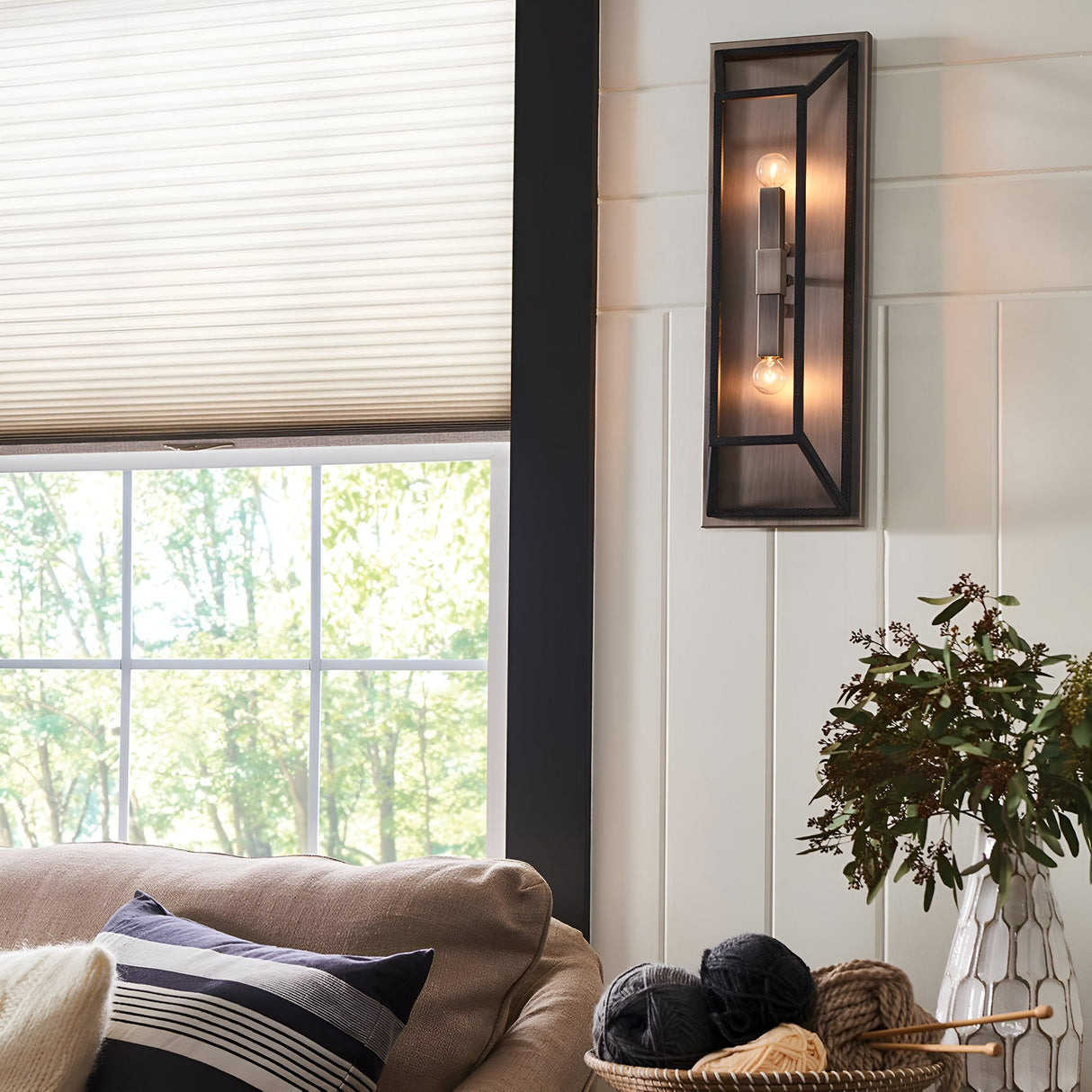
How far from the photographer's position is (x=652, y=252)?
5.59 feet

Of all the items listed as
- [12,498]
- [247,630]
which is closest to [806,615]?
[247,630]

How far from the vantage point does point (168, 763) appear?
2447 mm

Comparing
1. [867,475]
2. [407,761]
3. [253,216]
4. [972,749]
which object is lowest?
[407,761]

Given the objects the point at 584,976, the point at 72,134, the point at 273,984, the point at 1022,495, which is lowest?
the point at 584,976

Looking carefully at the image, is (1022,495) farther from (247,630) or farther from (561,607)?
(247,630)

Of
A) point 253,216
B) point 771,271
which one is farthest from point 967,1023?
point 253,216

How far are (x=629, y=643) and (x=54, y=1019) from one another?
91cm

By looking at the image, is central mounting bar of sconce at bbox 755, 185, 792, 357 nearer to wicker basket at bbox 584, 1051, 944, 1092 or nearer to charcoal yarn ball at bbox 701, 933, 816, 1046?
charcoal yarn ball at bbox 701, 933, 816, 1046

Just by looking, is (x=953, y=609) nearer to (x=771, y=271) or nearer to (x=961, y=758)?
(x=961, y=758)

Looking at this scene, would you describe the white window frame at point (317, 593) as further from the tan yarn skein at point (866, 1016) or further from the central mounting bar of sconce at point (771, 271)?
the tan yarn skein at point (866, 1016)

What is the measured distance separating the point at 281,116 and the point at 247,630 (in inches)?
46.4

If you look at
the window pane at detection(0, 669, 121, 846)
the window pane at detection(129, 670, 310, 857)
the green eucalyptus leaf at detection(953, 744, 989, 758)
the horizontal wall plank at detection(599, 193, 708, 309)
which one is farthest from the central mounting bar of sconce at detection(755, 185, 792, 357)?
the window pane at detection(0, 669, 121, 846)

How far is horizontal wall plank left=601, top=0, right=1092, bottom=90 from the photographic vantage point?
1588mm

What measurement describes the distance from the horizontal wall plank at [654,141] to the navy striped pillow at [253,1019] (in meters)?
1.16
